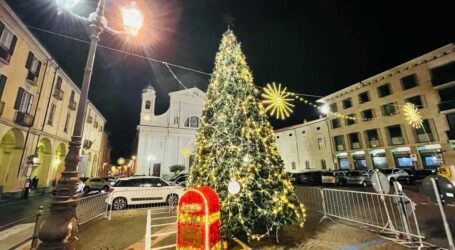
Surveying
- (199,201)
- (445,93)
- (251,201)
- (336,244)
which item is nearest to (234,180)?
(251,201)

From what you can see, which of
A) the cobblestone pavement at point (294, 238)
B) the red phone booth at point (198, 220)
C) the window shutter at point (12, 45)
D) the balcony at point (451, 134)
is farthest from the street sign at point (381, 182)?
the balcony at point (451, 134)

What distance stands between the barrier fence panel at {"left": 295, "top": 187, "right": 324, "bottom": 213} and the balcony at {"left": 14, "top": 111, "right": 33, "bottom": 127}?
20123 mm

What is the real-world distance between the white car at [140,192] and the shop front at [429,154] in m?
25.8

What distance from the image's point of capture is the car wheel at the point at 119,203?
10.8 meters

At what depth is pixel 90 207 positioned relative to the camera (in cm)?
855

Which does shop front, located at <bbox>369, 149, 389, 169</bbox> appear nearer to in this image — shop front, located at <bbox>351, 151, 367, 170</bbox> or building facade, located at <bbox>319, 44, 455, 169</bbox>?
building facade, located at <bbox>319, 44, 455, 169</bbox>

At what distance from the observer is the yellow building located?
536 inches

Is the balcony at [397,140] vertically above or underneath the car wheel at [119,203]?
above

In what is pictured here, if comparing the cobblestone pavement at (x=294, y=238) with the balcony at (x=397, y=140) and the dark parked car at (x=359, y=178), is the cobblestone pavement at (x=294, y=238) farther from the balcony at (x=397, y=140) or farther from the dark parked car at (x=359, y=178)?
the balcony at (x=397, y=140)

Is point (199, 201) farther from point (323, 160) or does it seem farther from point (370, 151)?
point (323, 160)

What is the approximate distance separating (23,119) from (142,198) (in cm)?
1195

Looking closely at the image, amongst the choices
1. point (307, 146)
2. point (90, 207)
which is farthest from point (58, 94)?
point (307, 146)

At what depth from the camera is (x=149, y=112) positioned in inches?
1340

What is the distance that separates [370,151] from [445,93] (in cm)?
964
